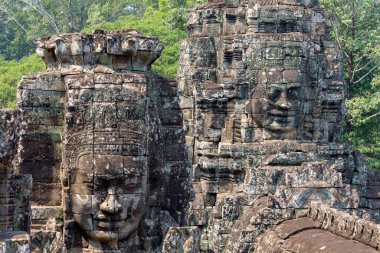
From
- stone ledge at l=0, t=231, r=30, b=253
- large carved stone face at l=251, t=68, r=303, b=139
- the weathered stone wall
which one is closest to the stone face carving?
the weathered stone wall

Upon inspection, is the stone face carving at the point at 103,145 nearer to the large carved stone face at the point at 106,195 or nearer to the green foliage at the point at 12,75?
the large carved stone face at the point at 106,195

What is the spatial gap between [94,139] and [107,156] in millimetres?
202

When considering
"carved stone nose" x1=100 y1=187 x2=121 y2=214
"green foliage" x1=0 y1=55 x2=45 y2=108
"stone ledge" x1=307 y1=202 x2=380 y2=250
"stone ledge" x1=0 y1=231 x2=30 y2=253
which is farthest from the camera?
"green foliage" x1=0 y1=55 x2=45 y2=108

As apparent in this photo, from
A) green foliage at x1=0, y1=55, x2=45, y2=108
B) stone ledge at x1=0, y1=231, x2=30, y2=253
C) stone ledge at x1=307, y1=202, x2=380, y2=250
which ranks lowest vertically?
stone ledge at x1=307, y1=202, x2=380, y2=250

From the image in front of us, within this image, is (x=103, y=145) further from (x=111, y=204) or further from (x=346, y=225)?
(x=346, y=225)

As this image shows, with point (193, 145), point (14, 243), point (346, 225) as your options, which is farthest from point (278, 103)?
point (14, 243)

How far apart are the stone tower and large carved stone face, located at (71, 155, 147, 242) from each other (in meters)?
9.70

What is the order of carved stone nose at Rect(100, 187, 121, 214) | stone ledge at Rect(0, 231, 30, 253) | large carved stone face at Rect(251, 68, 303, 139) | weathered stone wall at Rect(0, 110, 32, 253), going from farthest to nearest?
1. large carved stone face at Rect(251, 68, 303, 139)
2. carved stone nose at Rect(100, 187, 121, 214)
3. weathered stone wall at Rect(0, 110, 32, 253)
4. stone ledge at Rect(0, 231, 30, 253)

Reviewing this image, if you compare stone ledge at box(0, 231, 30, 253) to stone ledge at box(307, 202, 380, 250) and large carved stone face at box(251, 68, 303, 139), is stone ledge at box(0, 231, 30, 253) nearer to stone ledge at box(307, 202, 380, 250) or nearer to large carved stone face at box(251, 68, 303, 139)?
stone ledge at box(307, 202, 380, 250)

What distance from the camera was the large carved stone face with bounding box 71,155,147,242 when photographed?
11594 mm

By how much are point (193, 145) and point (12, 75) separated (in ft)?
47.0

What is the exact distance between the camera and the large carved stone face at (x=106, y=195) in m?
11.6

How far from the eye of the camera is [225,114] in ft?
78.3

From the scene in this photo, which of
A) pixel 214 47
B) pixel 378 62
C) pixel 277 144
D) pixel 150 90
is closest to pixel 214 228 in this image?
pixel 277 144
